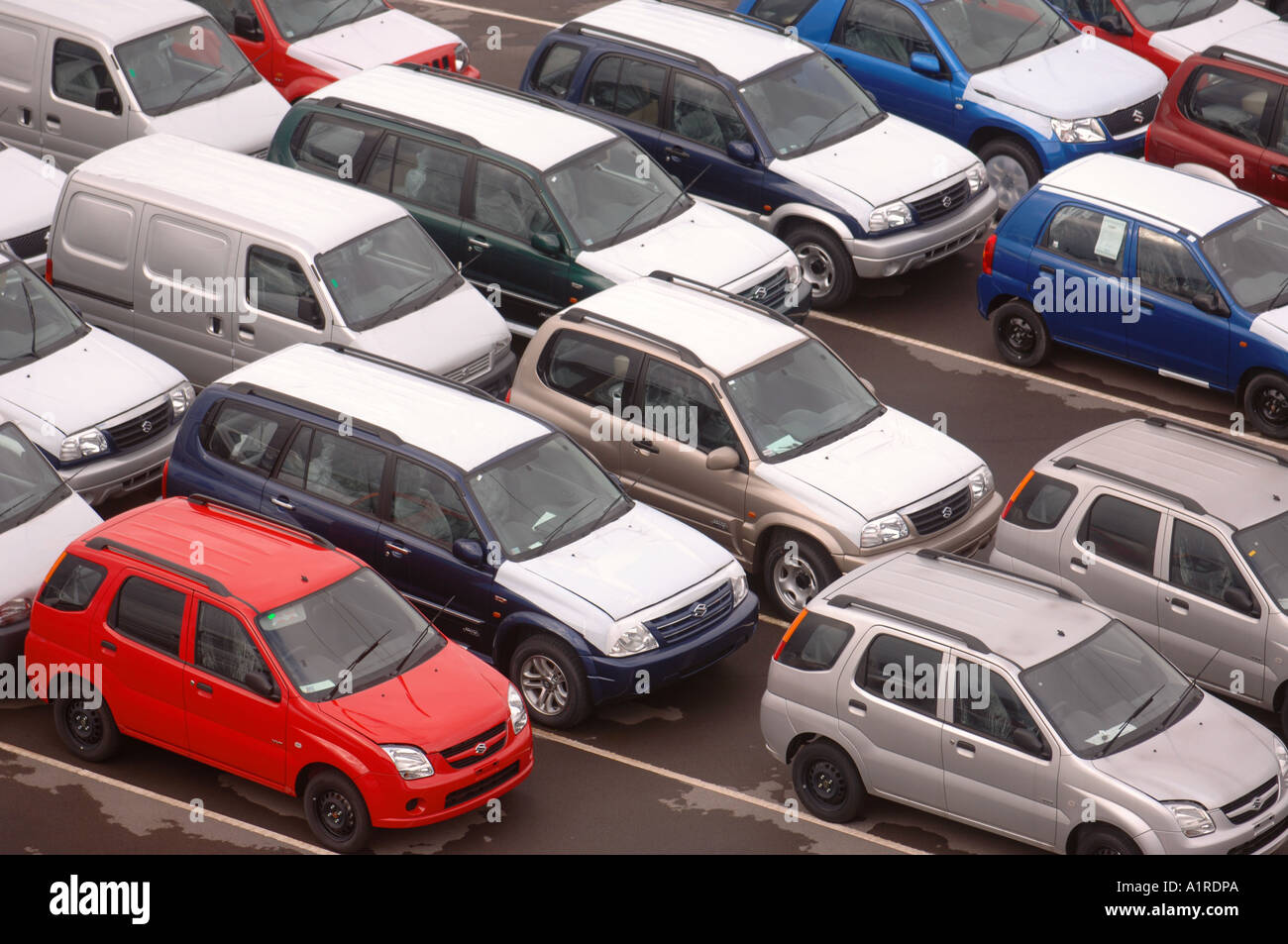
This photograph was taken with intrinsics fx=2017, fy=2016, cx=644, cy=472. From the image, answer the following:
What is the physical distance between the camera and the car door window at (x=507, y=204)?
58.9 feet

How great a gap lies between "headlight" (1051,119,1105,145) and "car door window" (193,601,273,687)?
1113cm

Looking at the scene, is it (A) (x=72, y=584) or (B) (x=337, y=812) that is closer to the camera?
(B) (x=337, y=812)

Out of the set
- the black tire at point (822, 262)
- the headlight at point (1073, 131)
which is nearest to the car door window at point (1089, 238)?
the black tire at point (822, 262)

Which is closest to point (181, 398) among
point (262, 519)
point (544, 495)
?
point (262, 519)

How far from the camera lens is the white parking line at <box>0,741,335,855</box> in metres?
12.7

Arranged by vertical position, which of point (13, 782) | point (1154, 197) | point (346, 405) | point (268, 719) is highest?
point (1154, 197)

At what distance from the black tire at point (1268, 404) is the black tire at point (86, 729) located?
983 centimetres

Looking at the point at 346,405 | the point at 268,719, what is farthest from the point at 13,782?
the point at 346,405

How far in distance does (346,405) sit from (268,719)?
9.77ft

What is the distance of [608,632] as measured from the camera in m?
13.6

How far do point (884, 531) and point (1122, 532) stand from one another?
1.70 metres

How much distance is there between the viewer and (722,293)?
1666 cm

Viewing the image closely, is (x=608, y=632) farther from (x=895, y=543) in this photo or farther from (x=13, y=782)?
(x=13, y=782)

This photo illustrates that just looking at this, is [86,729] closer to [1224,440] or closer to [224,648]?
[224,648]
